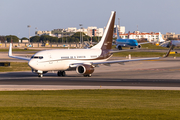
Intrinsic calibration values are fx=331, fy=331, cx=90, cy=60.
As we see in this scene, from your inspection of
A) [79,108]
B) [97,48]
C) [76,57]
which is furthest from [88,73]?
[79,108]

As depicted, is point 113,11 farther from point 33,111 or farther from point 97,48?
point 33,111

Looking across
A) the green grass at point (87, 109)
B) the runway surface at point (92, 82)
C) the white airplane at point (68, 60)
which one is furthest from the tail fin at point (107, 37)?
the green grass at point (87, 109)

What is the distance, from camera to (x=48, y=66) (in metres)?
44.1

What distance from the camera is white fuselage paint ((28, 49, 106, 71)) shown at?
43312mm

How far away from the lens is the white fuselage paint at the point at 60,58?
142 feet

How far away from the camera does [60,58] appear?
45469mm

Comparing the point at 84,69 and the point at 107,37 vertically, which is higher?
the point at 107,37

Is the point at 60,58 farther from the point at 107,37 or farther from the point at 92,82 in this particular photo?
the point at 107,37

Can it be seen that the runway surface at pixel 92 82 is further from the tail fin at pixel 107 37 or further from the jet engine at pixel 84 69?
the tail fin at pixel 107 37

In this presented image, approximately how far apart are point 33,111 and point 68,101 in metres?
4.49

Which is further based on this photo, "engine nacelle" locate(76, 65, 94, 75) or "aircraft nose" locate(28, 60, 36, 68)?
"engine nacelle" locate(76, 65, 94, 75)

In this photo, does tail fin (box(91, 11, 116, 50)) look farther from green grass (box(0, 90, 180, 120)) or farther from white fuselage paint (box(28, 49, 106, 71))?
green grass (box(0, 90, 180, 120))

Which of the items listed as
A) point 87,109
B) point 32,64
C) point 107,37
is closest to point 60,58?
point 32,64

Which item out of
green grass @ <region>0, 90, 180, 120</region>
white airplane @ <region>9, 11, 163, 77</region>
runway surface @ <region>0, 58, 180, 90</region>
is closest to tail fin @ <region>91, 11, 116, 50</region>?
white airplane @ <region>9, 11, 163, 77</region>
